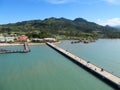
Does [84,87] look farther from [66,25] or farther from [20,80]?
[66,25]

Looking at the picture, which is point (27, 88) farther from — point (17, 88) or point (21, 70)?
point (21, 70)

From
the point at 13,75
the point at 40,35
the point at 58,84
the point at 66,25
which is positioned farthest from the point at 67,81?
the point at 66,25

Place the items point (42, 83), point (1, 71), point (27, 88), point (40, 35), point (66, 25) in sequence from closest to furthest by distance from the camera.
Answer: point (27, 88) → point (42, 83) → point (1, 71) → point (40, 35) → point (66, 25)

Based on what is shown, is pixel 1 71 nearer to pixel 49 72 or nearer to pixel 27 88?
pixel 49 72

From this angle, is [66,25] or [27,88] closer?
[27,88]

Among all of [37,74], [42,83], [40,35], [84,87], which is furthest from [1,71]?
[40,35]

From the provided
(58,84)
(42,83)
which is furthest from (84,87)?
(42,83)

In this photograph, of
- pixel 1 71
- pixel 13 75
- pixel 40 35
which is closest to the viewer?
pixel 13 75

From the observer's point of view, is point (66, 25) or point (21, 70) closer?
point (21, 70)

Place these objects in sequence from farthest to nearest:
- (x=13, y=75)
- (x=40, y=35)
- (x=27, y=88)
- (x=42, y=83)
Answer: (x=40, y=35) < (x=13, y=75) < (x=42, y=83) < (x=27, y=88)
